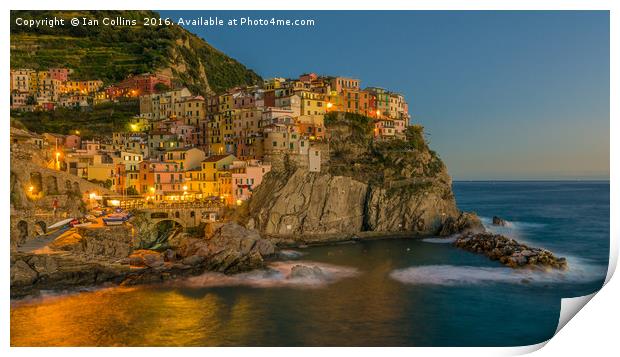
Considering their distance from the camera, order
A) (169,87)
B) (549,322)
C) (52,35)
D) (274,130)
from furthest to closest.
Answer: (52,35) < (169,87) < (274,130) < (549,322)

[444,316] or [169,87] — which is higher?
[169,87]

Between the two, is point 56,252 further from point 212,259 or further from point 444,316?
point 444,316

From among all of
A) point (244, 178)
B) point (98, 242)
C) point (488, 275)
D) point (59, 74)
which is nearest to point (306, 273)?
point (488, 275)

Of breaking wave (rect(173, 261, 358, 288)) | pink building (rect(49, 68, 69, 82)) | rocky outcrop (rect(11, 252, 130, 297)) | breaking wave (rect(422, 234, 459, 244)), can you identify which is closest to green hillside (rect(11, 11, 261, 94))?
pink building (rect(49, 68, 69, 82))

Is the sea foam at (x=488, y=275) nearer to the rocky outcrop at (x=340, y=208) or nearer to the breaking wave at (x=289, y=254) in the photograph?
the breaking wave at (x=289, y=254)

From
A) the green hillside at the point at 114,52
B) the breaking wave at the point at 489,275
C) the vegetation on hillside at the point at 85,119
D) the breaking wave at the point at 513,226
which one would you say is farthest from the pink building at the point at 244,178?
the green hillside at the point at 114,52

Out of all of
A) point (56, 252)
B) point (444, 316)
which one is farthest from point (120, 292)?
point (444, 316)
